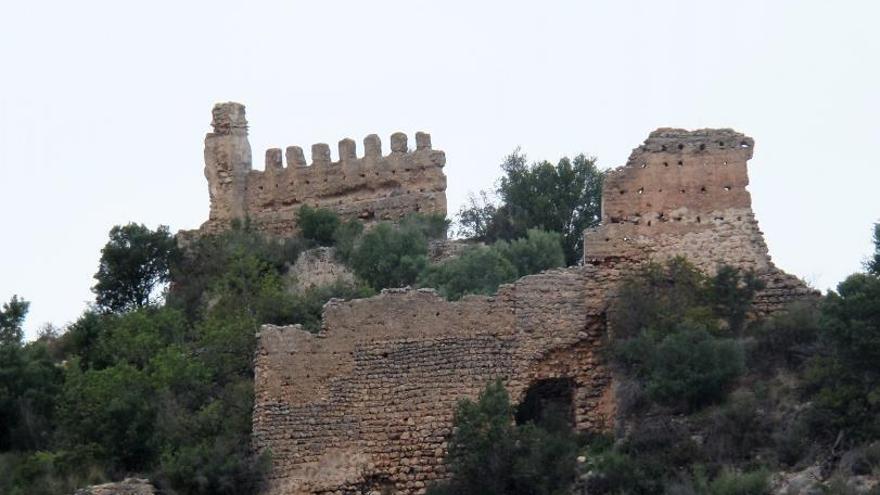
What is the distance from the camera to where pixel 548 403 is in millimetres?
36031

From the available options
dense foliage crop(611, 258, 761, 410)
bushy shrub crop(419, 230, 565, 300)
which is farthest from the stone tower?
dense foliage crop(611, 258, 761, 410)

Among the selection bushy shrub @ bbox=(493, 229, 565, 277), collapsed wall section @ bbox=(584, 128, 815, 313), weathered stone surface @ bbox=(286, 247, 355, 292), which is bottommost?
collapsed wall section @ bbox=(584, 128, 815, 313)

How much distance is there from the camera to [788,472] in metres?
32.2

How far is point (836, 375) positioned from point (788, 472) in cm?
134

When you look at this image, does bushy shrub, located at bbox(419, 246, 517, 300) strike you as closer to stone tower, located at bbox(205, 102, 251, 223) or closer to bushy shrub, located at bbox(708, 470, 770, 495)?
stone tower, located at bbox(205, 102, 251, 223)

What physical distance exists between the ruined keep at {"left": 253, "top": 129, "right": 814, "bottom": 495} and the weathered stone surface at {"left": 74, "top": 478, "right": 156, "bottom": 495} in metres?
1.34

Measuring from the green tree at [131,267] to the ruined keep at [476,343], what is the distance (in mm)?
9932

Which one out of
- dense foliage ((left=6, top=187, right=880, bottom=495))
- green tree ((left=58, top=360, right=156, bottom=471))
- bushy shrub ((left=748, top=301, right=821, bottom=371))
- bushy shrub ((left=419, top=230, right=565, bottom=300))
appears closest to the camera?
dense foliage ((left=6, top=187, right=880, bottom=495))

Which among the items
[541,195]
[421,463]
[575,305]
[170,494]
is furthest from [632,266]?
[541,195]

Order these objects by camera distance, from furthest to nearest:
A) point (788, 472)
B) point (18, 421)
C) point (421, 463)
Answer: point (18, 421) → point (421, 463) → point (788, 472)

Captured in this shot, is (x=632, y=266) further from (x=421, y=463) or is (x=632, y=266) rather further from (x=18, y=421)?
(x=18, y=421)

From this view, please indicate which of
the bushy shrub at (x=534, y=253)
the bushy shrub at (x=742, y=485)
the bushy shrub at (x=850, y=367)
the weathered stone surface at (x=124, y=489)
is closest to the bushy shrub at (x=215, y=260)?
the bushy shrub at (x=534, y=253)

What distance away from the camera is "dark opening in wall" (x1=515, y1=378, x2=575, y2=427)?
35688 millimetres

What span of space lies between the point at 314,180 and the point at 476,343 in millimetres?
13278
